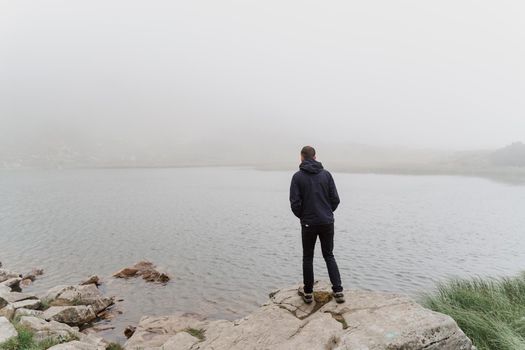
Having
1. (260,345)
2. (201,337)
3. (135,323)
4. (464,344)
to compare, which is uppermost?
(464,344)

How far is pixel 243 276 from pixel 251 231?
13749 millimetres

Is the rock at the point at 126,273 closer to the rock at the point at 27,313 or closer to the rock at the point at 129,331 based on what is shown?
the rock at the point at 27,313

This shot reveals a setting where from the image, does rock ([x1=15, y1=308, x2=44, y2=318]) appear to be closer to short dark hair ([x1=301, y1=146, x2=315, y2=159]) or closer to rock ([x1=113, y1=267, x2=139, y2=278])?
rock ([x1=113, y1=267, x2=139, y2=278])

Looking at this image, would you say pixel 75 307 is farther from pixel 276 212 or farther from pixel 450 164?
pixel 450 164

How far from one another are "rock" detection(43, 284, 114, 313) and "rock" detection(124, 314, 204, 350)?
374cm

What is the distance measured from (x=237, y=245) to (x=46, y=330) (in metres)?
20.2

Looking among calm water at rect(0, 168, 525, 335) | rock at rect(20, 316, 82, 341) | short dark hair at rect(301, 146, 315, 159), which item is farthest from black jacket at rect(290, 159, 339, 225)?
calm water at rect(0, 168, 525, 335)

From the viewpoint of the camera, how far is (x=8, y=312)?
48.3 feet

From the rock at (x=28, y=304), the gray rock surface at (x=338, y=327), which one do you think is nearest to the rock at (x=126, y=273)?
the rock at (x=28, y=304)

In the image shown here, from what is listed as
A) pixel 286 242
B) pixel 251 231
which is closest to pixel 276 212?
pixel 251 231

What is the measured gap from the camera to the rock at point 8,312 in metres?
14.4

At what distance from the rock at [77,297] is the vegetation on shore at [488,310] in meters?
16.7

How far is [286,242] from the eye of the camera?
3269cm

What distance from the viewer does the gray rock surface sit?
7.94m
